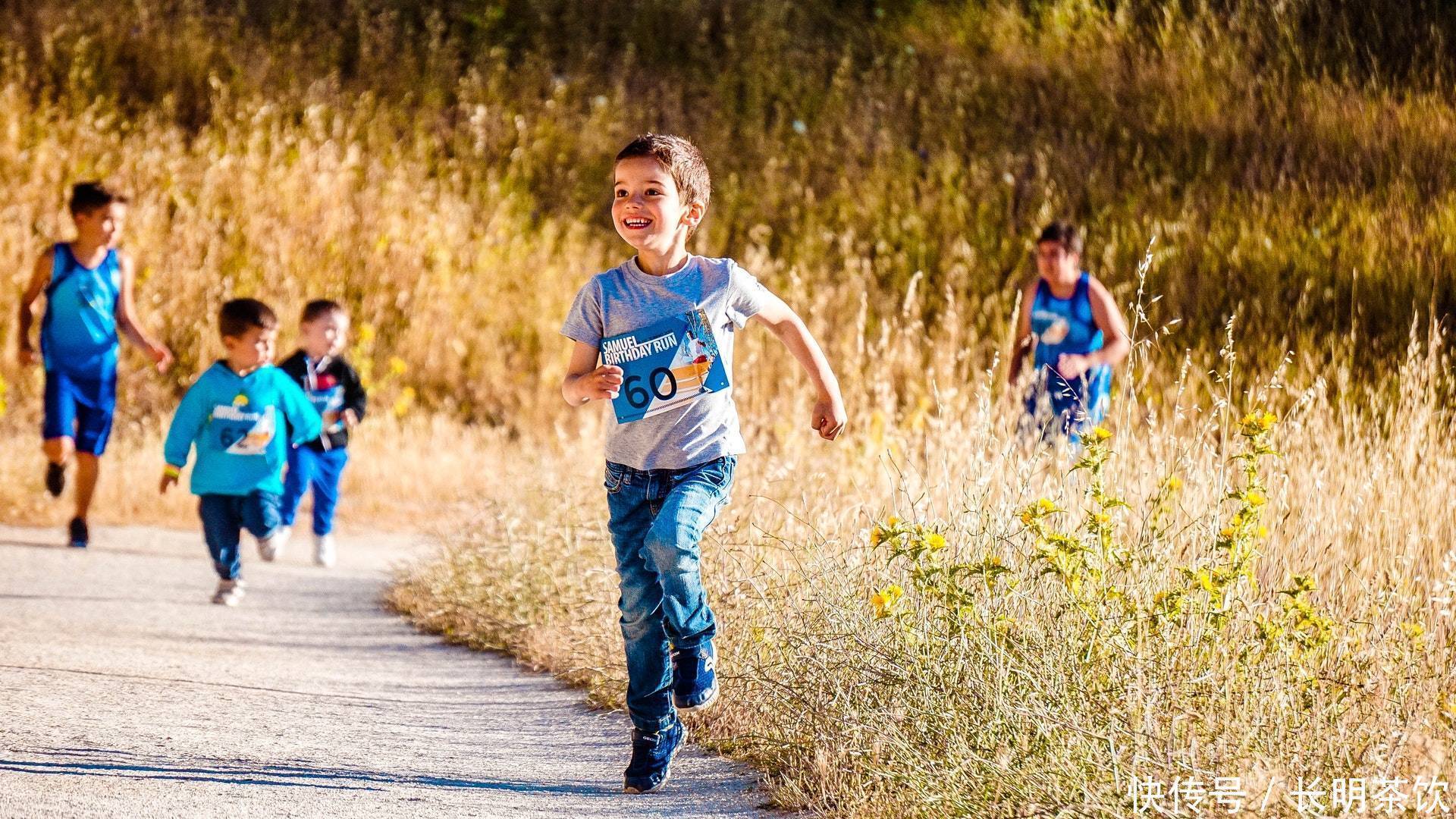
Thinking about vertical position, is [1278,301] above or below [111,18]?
below

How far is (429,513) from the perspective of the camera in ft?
36.2

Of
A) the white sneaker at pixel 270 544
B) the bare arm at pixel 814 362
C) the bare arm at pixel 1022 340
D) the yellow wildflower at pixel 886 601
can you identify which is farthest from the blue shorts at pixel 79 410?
the yellow wildflower at pixel 886 601

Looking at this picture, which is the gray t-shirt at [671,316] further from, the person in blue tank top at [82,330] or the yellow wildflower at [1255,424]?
the person in blue tank top at [82,330]

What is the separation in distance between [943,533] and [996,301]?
30.0 feet

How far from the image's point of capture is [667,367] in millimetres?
4469

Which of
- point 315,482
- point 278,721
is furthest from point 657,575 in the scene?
point 315,482

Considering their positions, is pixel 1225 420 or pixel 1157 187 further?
pixel 1157 187

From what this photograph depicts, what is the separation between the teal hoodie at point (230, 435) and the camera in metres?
7.59

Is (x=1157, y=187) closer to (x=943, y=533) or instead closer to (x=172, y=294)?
(x=172, y=294)

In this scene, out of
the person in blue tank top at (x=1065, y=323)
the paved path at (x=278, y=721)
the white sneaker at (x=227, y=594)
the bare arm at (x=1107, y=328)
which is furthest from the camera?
the person in blue tank top at (x=1065, y=323)

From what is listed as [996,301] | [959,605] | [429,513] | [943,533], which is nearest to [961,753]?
[959,605]

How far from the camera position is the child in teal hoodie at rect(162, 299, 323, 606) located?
24.9 feet

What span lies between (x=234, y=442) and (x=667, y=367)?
382 cm

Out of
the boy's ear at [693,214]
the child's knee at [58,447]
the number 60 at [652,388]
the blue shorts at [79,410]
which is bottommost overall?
the child's knee at [58,447]
